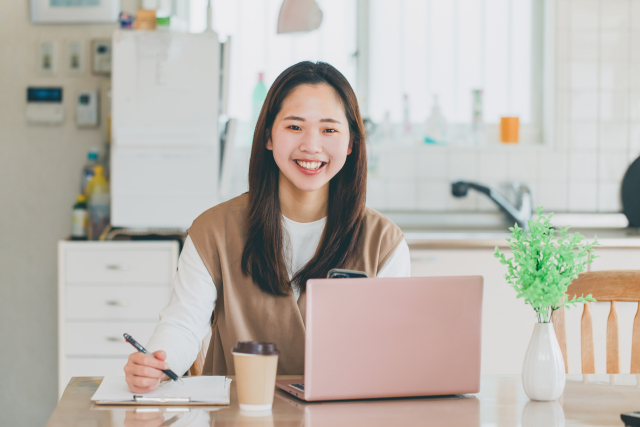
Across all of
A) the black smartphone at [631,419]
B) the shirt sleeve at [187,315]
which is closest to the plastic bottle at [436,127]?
the shirt sleeve at [187,315]

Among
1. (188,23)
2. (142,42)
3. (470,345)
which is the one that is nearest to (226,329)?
(470,345)

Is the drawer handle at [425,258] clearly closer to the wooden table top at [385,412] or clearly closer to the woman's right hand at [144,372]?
the wooden table top at [385,412]

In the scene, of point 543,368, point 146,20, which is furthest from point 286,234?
point 146,20

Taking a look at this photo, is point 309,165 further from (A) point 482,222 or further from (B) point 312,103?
(A) point 482,222

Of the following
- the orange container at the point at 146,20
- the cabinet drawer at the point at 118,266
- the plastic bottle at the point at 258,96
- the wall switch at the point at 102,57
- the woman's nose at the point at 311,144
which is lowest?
the cabinet drawer at the point at 118,266

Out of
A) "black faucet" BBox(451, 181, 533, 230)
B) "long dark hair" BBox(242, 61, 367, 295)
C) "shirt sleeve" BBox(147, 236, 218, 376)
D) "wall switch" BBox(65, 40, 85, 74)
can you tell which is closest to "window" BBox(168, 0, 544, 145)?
"black faucet" BBox(451, 181, 533, 230)

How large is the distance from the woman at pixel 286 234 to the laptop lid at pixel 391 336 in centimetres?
33

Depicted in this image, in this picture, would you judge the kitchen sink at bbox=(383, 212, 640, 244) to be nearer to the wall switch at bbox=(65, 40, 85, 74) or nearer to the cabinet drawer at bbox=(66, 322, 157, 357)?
the cabinet drawer at bbox=(66, 322, 157, 357)

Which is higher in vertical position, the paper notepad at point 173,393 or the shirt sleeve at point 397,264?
the shirt sleeve at point 397,264

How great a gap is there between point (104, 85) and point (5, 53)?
0.46 metres

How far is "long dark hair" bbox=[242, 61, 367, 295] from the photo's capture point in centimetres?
122

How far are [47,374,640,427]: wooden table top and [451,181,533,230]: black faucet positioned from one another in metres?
1.83

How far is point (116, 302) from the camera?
2.34 metres

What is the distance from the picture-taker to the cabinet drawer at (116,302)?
2342 mm
